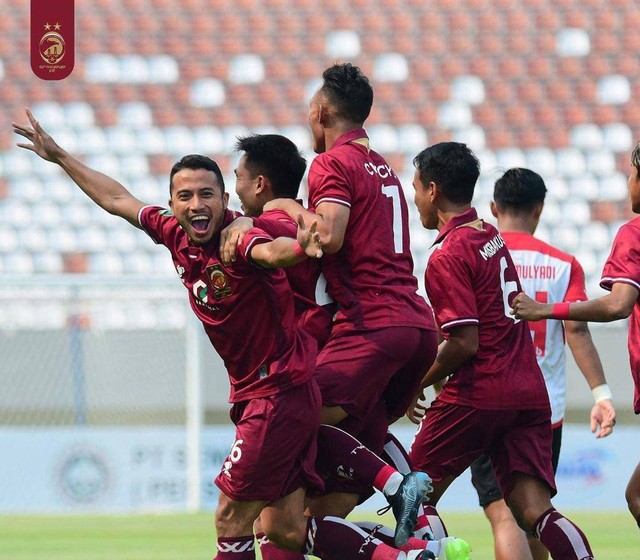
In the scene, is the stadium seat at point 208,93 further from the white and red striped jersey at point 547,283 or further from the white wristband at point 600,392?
the white wristband at point 600,392

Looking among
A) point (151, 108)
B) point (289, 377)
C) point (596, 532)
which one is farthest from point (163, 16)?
point (289, 377)

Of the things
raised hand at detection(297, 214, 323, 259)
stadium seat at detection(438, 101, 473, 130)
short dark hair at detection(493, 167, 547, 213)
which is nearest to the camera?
raised hand at detection(297, 214, 323, 259)

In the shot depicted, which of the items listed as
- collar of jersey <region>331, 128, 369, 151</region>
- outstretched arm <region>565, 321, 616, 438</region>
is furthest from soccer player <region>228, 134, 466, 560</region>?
outstretched arm <region>565, 321, 616, 438</region>

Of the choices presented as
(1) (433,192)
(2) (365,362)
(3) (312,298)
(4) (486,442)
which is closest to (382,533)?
(4) (486,442)

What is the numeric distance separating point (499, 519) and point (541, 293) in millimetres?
1200

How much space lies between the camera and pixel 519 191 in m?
6.46

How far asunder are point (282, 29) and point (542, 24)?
3.41 meters

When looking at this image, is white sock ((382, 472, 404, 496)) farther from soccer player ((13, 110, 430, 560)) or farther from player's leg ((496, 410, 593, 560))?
player's leg ((496, 410, 593, 560))

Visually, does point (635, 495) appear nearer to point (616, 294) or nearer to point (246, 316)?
point (616, 294)

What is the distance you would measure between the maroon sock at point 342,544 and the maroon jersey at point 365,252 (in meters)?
0.86

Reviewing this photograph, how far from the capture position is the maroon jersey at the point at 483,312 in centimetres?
541

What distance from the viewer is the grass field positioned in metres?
8.49

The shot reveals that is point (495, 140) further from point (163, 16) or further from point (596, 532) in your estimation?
point (596, 532)

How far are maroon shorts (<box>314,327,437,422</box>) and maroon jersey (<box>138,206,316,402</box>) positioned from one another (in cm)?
20
